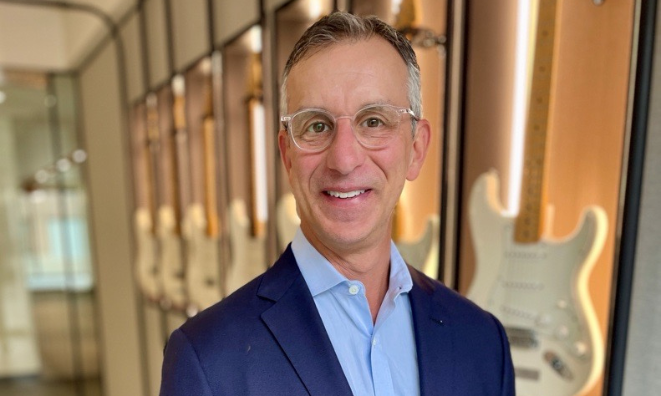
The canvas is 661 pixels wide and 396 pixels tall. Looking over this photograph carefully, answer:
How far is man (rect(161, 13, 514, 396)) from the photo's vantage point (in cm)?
68

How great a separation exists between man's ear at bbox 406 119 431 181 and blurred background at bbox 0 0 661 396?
42 centimetres

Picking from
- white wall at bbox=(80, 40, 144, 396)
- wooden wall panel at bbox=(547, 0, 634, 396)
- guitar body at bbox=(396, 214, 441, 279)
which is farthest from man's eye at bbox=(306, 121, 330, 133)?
→ white wall at bbox=(80, 40, 144, 396)

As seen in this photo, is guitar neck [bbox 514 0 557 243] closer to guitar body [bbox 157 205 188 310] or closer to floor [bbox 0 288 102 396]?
guitar body [bbox 157 205 188 310]

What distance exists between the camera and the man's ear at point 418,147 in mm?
814

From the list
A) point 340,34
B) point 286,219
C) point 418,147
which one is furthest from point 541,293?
point 286,219

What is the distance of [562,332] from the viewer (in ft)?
3.58

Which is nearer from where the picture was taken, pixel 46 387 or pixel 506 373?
pixel 506 373

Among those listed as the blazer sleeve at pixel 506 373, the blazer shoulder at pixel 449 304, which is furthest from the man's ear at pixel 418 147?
the blazer sleeve at pixel 506 373

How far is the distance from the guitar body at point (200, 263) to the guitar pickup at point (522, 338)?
1.67 metres

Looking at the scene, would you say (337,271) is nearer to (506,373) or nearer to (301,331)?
(301,331)

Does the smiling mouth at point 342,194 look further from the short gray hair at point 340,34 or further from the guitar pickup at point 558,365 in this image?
the guitar pickup at point 558,365

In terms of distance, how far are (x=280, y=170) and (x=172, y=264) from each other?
140cm

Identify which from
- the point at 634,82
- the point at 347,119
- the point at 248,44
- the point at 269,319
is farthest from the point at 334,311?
the point at 248,44

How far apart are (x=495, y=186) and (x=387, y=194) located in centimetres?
60
